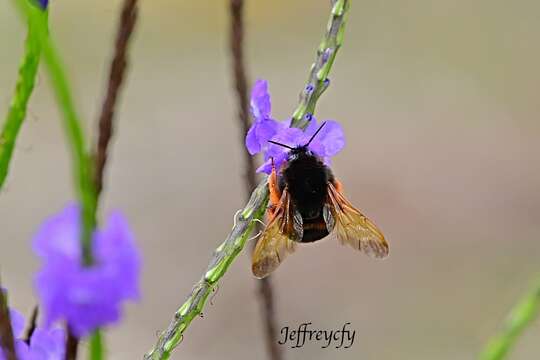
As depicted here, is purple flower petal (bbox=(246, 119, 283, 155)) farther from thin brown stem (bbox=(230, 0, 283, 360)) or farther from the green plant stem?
the green plant stem

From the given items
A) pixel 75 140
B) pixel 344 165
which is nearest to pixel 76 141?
pixel 75 140

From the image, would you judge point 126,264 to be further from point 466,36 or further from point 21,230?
point 466,36

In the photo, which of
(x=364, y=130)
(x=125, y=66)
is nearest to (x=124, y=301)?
(x=125, y=66)

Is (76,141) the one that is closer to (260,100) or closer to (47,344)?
(47,344)

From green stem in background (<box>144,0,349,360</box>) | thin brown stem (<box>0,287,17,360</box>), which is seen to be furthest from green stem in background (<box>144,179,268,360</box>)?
thin brown stem (<box>0,287,17,360</box>)

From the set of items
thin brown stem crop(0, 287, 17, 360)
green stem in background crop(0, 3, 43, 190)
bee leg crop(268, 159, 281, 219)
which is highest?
green stem in background crop(0, 3, 43, 190)
